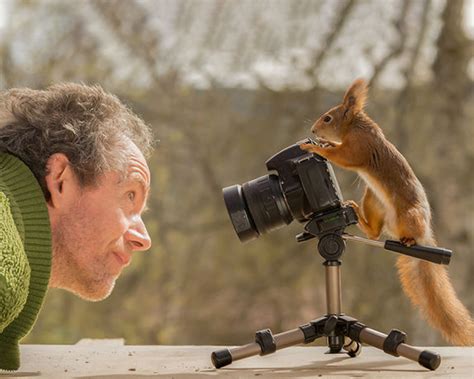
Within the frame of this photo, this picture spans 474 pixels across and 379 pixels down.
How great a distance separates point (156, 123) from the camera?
3.18 metres

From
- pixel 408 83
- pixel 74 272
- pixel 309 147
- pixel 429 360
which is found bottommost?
pixel 429 360

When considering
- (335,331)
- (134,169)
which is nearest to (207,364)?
(335,331)

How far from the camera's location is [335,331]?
47.9 inches

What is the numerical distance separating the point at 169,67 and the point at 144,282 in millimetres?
877

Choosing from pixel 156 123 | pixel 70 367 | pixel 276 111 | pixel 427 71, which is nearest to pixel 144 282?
pixel 156 123

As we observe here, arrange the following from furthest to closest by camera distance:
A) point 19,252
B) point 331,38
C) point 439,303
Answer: point 331,38 < point 439,303 < point 19,252

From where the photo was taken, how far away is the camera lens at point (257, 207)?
117 centimetres

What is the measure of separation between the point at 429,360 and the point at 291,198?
1.01ft

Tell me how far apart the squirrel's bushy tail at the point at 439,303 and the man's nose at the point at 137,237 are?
1.36 feet

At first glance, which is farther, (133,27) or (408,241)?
(133,27)

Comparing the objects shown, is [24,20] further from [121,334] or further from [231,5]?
[121,334]

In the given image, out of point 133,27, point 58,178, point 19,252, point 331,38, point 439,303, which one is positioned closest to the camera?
point 19,252

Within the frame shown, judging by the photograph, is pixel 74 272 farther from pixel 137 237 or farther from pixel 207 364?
pixel 207 364

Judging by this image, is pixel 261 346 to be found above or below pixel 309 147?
below
